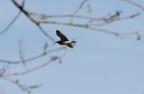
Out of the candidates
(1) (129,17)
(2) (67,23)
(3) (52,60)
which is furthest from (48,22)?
(3) (52,60)

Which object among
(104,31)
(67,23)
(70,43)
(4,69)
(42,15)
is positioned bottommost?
(70,43)

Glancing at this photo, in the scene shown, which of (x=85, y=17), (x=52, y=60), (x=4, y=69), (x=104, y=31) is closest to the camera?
(x=104, y=31)

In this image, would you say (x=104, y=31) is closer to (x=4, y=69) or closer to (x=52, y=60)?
(x=52, y=60)

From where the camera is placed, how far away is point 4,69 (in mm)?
5867

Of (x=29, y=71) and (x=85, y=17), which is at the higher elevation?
(x=29, y=71)

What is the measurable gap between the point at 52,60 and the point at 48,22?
1639mm

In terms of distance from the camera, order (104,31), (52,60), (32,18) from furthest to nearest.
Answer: (52,60) < (32,18) < (104,31)

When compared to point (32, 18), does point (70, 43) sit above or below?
below

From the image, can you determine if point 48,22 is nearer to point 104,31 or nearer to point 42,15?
point 42,15

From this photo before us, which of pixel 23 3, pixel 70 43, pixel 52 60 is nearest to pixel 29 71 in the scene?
pixel 52 60

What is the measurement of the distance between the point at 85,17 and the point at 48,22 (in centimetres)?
42

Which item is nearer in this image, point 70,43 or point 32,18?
point 70,43

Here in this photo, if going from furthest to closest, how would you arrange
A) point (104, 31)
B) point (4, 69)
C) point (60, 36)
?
point (4, 69), point (104, 31), point (60, 36)

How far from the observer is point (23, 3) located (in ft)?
11.4
